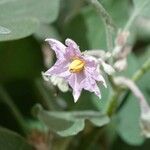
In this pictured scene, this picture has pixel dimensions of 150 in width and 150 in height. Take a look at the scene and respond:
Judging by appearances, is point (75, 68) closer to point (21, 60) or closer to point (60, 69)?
point (60, 69)

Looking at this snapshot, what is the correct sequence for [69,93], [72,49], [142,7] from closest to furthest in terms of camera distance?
[72,49], [142,7], [69,93]

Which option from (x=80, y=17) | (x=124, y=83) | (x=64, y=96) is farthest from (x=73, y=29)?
(x=124, y=83)

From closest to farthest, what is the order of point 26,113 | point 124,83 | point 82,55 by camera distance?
point 82,55, point 124,83, point 26,113

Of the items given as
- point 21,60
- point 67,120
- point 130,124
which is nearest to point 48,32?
point 21,60

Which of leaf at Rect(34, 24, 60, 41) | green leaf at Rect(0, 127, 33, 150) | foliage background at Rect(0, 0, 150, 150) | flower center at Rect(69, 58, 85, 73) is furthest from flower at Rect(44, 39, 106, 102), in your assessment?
leaf at Rect(34, 24, 60, 41)

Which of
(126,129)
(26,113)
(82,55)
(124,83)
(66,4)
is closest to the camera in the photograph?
(82,55)

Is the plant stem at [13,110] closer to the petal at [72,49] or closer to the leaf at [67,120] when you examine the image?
the leaf at [67,120]

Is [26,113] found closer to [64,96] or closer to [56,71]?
[64,96]

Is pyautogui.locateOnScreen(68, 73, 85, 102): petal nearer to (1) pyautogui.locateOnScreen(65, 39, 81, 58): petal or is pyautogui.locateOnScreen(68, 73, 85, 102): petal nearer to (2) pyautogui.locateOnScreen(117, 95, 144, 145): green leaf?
(1) pyautogui.locateOnScreen(65, 39, 81, 58): petal
